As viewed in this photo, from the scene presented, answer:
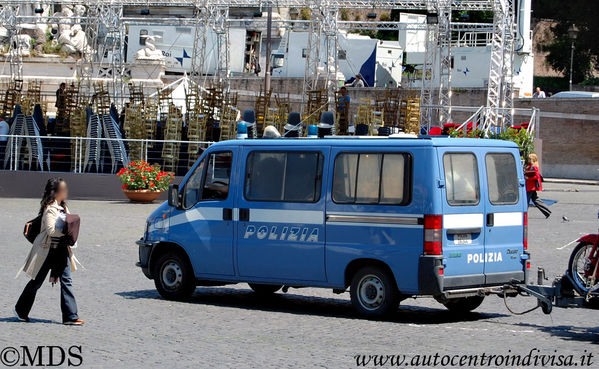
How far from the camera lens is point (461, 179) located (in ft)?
37.6

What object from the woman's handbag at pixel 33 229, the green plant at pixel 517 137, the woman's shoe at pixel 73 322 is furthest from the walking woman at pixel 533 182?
the woman's handbag at pixel 33 229

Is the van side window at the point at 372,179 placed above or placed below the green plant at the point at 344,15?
below

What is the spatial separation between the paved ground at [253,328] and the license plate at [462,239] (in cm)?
92

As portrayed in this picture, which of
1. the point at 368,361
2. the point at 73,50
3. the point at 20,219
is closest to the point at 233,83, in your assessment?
the point at 73,50

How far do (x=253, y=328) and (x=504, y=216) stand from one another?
3133 mm

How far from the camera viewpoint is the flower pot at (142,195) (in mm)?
28312

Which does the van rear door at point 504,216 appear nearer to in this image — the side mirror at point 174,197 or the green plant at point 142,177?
the side mirror at point 174,197

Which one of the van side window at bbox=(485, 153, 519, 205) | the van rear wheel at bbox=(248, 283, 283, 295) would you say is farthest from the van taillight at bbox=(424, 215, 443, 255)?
the van rear wheel at bbox=(248, 283, 283, 295)

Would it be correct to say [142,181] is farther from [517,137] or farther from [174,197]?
[174,197]

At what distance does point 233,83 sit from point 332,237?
51769 millimetres

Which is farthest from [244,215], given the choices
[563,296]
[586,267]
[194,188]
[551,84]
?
[551,84]

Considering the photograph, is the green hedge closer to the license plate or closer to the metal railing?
the metal railing

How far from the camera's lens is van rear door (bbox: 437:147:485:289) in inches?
443

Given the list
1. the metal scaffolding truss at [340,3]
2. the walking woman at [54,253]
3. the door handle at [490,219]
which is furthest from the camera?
the metal scaffolding truss at [340,3]
